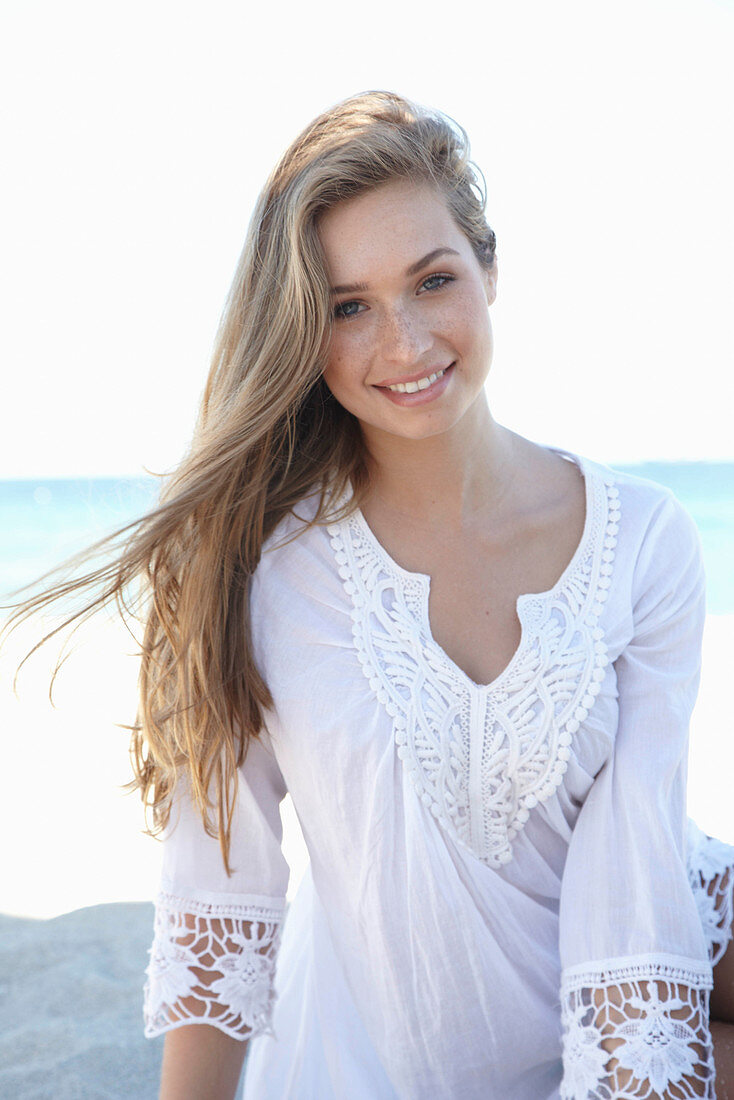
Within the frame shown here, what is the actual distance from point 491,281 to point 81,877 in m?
2.72

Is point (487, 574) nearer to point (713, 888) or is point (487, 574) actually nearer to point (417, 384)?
point (417, 384)

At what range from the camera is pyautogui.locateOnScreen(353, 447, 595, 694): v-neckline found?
1.63 m

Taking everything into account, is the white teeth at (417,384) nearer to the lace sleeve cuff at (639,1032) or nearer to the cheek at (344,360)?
the cheek at (344,360)

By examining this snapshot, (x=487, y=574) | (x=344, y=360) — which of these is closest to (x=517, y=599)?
(x=487, y=574)

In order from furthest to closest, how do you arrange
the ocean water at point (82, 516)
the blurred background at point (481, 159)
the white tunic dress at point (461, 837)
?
1. the blurred background at point (481, 159)
2. the ocean water at point (82, 516)
3. the white tunic dress at point (461, 837)

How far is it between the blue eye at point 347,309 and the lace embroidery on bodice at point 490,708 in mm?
506

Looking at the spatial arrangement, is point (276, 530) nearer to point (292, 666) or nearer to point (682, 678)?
point (292, 666)

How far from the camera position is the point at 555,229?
2547 centimetres

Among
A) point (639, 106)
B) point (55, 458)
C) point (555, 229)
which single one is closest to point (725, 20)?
point (639, 106)

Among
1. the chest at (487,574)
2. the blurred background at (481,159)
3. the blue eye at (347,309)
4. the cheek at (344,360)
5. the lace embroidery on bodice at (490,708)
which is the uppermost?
the blurred background at (481,159)

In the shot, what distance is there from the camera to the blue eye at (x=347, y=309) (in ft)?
5.49

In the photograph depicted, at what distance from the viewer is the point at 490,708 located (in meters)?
1.62

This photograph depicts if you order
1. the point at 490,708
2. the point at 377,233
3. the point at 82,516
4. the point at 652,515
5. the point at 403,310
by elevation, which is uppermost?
the point at 82,516

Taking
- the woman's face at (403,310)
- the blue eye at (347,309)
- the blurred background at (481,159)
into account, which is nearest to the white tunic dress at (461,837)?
the woman's face at (403,310)
